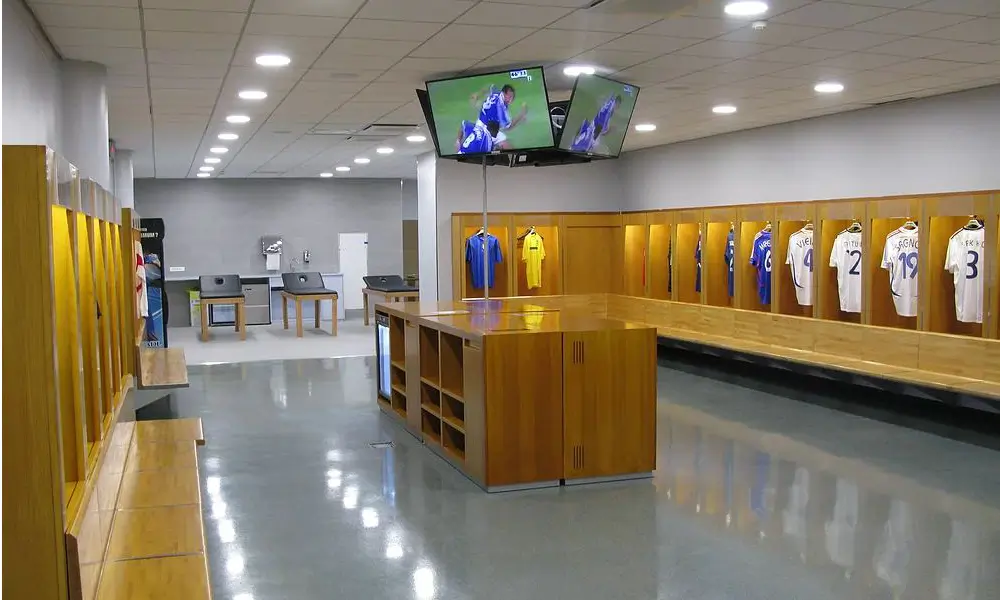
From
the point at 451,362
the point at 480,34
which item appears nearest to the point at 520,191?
the point at 451,362

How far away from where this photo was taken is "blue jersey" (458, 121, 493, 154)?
7.39 meters

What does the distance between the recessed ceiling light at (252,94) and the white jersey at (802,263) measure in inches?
229

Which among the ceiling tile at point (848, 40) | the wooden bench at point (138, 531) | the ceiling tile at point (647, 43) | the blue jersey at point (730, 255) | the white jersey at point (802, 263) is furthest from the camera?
the blue jersey at point (730, 255)

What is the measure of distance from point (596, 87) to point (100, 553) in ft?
17.9

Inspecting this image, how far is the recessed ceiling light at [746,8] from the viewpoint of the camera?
16.6ft

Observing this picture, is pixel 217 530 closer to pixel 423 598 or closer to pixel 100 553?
pixel 423 598

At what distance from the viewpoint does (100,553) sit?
296 centimetres

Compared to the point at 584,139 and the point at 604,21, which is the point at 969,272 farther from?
the point at 604,21

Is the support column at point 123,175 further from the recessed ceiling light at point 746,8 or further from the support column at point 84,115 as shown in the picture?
the recessed ceiling light at point 746,8

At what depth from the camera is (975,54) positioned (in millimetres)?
6438

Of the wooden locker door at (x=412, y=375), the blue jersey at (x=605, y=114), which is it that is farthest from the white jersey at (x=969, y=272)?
the wooden locker door at (x=412, y=375)

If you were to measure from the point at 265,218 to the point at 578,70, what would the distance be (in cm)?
1323

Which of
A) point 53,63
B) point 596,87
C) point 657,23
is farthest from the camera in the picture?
point 596,87

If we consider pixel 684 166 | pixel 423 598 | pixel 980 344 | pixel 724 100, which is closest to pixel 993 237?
pixel 980 344
